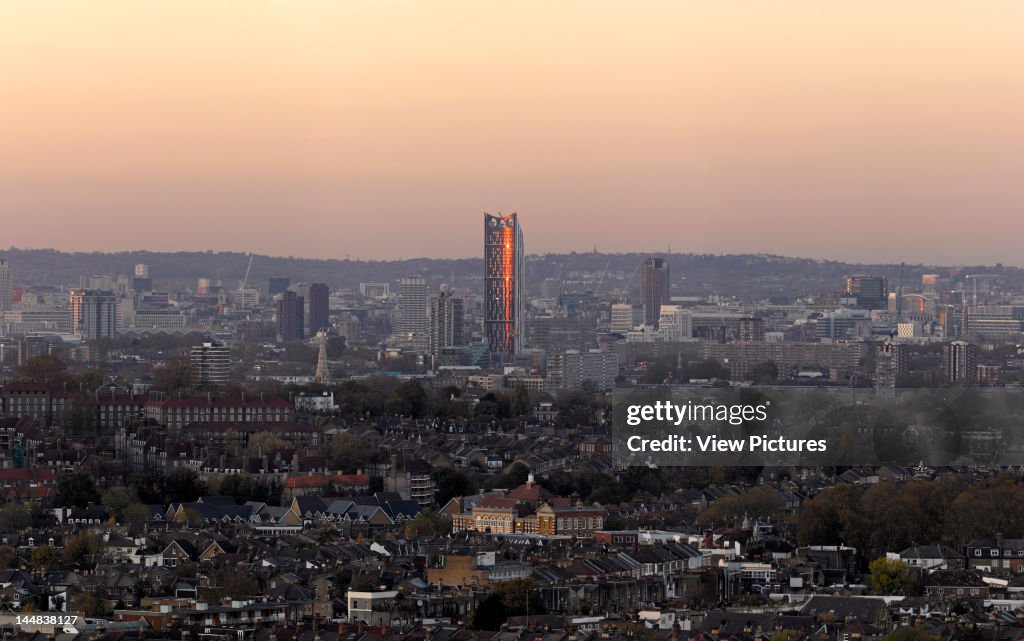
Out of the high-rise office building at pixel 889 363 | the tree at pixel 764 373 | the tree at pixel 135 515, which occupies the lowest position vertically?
the tree at pixel 764 373

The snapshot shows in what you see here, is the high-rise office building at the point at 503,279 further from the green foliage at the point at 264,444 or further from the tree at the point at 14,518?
the tree at the point at 14,518

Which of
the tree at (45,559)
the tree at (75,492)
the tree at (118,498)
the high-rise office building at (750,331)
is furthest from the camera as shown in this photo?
the high-rise office building at (750,331)

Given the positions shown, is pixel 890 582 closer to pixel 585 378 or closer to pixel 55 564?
pixel 55 564

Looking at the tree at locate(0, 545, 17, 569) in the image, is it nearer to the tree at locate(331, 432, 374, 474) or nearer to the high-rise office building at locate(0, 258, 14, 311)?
the tree at locate(331, 432, 374, 474)

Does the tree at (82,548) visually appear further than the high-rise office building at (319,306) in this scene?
No

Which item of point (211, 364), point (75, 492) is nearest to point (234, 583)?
point (75, 492)

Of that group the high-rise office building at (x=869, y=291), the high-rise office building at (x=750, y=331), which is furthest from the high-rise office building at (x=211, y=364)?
the high-rise office building at (x=869, y=291)

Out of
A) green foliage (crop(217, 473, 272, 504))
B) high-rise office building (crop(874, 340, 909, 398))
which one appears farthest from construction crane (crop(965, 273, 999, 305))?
green foliage (crop(217, 473, 272, 504))
